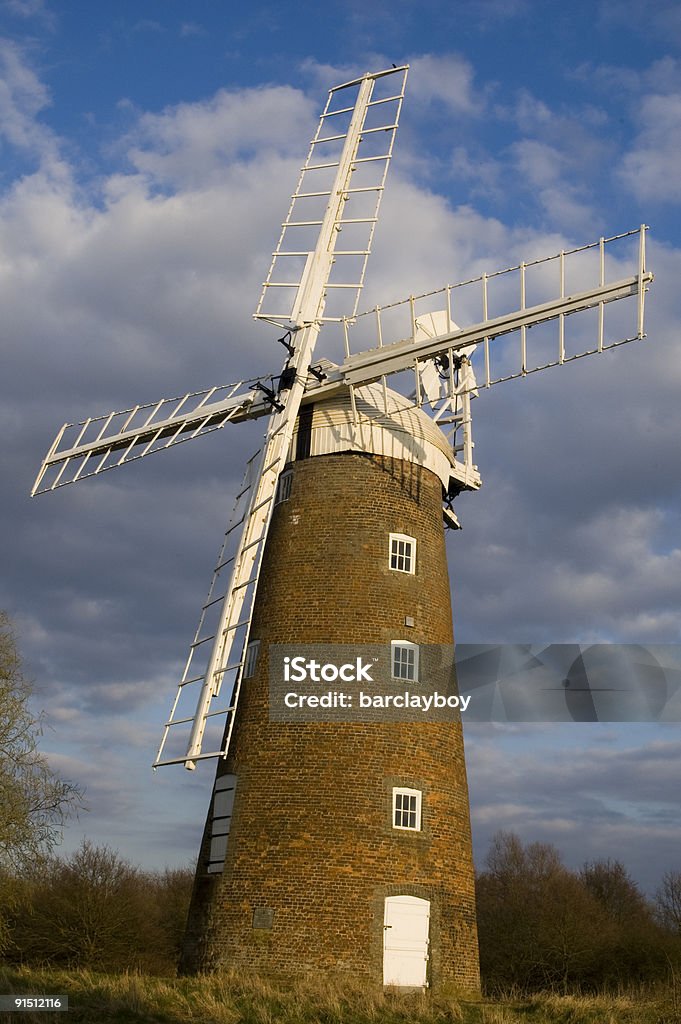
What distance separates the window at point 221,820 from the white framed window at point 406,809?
356cm

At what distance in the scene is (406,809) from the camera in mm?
23438

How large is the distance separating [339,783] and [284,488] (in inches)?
288

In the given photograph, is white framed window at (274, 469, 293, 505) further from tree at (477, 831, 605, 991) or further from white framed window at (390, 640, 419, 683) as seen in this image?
tree at (477, 831, 605, 991)

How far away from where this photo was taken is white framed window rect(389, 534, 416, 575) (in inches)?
1003

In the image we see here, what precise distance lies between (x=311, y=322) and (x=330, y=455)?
3.63m

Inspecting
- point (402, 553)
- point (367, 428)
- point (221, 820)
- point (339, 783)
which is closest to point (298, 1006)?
point (339, 783)

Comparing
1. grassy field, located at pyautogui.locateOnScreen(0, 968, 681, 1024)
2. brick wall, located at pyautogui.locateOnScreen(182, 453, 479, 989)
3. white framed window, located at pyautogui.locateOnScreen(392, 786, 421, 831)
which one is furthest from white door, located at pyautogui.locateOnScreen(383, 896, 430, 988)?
white framed window, located at pyautogui.locateOnScreen(392, 786, 421, 831)

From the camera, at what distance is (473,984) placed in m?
23.4

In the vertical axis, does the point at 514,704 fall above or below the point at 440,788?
above

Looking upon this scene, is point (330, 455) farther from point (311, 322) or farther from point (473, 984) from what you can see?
point (473, 984)

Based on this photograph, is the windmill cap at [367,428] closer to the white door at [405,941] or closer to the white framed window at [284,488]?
the white framed window at [284,488]

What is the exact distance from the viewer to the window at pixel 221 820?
78.5 ft

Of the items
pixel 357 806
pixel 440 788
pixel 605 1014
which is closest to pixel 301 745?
pixel 357 806

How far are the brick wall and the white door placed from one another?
0.22 meters
